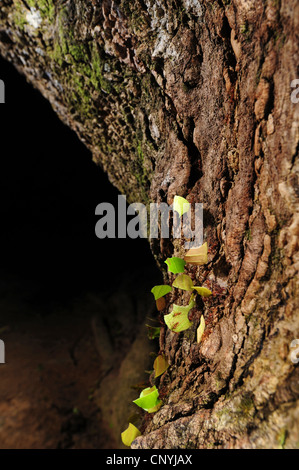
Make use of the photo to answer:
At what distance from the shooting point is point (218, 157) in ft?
4.25

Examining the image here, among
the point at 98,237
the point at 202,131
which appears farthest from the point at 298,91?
the point at 98,237

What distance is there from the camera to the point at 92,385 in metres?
3.50

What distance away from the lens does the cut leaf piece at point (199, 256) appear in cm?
128

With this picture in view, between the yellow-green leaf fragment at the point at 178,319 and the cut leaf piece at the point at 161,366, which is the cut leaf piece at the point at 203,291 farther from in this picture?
the cut leaf piece at the point at 161,366

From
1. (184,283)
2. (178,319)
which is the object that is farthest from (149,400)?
(184,283)

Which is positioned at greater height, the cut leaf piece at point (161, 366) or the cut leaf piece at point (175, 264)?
the cut leaf piece at point (175, 264)

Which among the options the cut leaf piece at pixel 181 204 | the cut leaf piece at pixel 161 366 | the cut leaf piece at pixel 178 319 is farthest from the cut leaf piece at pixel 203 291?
the cut leaf piece at pixel 161 366

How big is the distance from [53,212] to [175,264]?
4.64 metres

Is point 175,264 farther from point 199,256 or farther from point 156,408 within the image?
point 156,408

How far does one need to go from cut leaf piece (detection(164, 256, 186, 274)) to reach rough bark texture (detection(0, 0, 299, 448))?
0.09 meters

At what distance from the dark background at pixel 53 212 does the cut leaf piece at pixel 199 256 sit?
3261 mm

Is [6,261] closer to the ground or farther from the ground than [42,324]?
farther from the ground

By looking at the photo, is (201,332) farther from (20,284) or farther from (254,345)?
(20,284)
